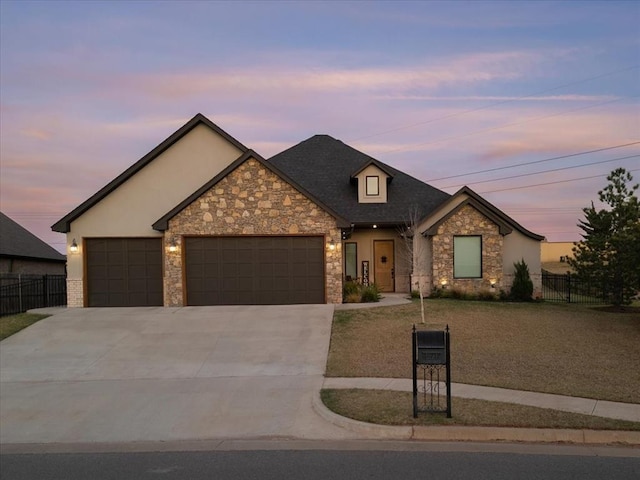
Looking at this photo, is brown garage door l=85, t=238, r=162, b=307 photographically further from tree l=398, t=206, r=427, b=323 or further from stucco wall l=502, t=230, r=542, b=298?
stucco wall l=502, t=230, r=542, b=298

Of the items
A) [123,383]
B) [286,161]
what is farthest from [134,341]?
[286,161]

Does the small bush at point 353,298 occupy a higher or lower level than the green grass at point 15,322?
higher

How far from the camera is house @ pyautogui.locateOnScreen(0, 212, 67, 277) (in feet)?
89.4

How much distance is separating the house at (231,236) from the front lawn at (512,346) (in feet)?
9.02

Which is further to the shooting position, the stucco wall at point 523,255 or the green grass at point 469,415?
the stucco wall at point 523,255

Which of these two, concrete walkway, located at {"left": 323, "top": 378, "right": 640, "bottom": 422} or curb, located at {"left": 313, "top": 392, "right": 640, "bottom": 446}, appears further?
concrete walkway, located at {"left": 323, "top": 378, "right": 640, "bottom": 422}

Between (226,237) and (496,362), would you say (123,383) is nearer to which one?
(496,362)

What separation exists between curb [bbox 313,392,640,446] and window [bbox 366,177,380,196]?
1737 centimetres

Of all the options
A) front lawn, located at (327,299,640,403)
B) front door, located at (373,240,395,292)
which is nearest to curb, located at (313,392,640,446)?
front lawn, located at (327,299,640,403)

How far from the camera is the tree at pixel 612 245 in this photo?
747 inches

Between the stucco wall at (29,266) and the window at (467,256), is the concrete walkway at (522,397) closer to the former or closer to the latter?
the window at (467,256)

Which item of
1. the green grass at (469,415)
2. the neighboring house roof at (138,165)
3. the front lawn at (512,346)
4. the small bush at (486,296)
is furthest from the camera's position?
the small bush at (486,296)

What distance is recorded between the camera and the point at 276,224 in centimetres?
1992

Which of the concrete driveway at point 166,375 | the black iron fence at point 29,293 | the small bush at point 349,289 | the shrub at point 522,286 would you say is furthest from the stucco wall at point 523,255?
the black iron fence at point 29,293
